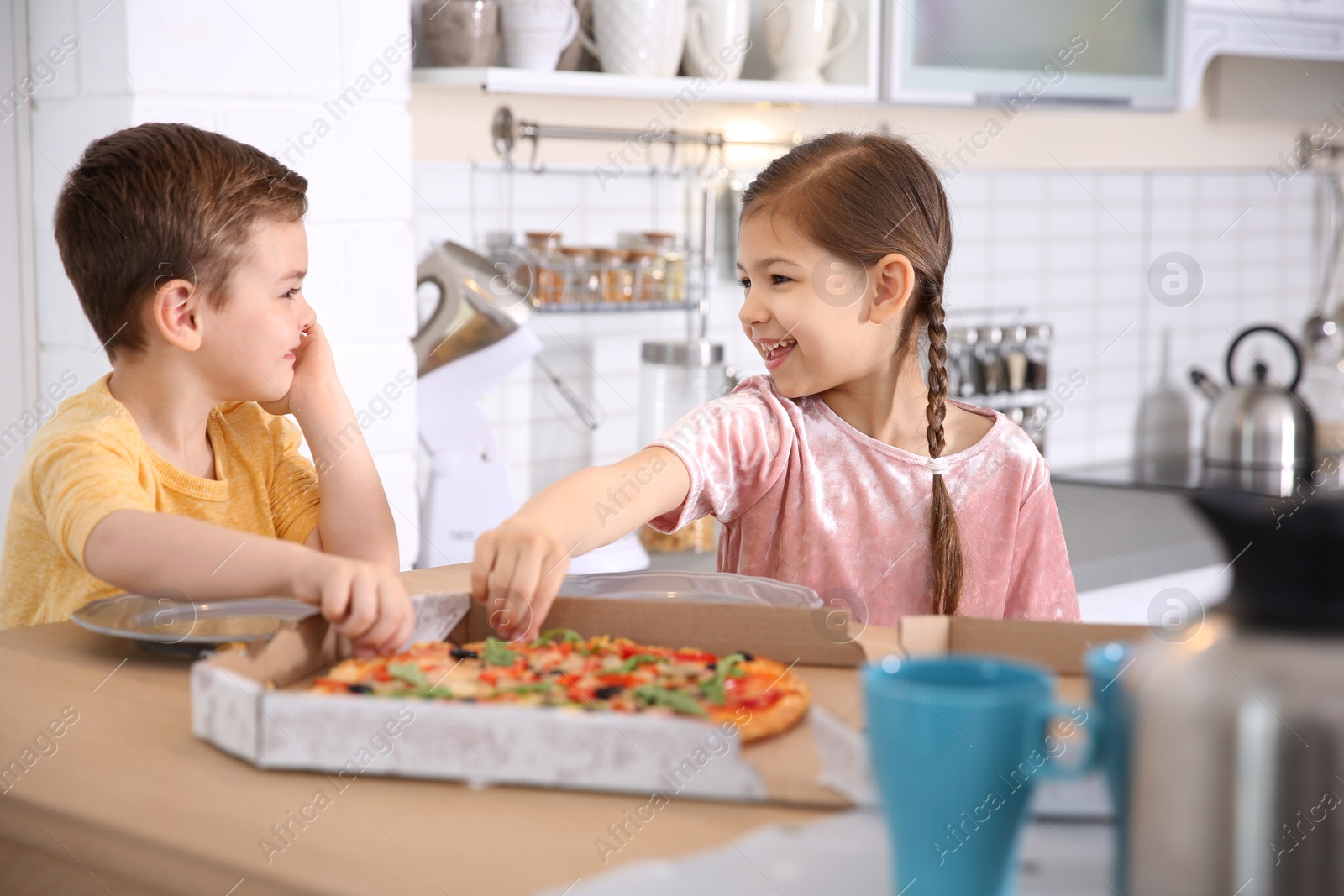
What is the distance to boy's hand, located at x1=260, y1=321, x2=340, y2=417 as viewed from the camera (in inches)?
51.1

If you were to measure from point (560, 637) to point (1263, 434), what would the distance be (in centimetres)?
218

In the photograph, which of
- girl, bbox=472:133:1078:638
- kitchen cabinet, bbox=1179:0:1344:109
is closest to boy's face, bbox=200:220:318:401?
girl, bbox=472:133:1078:638

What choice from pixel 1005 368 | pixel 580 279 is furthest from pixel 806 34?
pixel 1005 368

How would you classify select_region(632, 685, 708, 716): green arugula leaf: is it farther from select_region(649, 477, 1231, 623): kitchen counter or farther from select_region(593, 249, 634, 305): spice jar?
select_region(593, 249, 634, 305): spice jar

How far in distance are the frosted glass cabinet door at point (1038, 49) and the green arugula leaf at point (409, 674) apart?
1.59 m

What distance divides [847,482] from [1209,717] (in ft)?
3.09

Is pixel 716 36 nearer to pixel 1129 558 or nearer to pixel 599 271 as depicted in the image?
pixel 599 271

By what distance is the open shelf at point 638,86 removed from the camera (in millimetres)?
1777

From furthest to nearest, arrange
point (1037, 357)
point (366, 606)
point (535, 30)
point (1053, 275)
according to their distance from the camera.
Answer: point (1053, 275), point (1037, 357), point (535, 30), point (366, 606)

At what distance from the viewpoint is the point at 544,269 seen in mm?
2008

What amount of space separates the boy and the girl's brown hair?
46cm

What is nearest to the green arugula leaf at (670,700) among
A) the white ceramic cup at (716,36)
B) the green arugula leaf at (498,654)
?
the green arugula leaf at (498,654)

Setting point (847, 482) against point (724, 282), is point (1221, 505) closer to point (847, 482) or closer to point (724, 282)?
point (847, 482)

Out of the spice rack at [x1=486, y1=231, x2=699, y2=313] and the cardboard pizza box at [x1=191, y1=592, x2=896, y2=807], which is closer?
the cardboard pizza box at [x1=191, y1=592, x2=896, y2=807]
